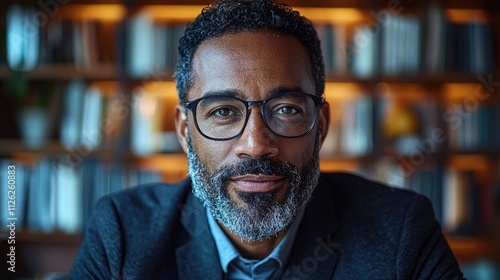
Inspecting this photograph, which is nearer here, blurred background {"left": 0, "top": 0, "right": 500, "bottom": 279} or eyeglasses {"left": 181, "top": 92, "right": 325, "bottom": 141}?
eyeglasses {"left": 181, "top": 92, "right": 325, "bottom": 141}

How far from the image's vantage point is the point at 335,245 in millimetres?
1238

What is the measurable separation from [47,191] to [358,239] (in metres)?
1.81

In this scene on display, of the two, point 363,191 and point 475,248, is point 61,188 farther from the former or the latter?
point 475,248

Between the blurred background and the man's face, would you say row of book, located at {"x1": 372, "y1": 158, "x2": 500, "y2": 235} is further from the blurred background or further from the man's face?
the man's face

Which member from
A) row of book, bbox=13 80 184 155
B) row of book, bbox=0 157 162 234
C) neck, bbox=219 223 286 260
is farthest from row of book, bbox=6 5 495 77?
neck, bbox=219 223 286 260

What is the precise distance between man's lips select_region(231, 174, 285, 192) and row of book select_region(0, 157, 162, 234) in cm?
162

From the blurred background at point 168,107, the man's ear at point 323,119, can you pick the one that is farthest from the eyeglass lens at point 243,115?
the blurred background at point 168,107

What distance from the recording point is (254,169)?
1.07m

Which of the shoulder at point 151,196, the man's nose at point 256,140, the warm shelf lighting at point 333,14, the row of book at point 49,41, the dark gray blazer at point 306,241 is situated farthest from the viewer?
the warm shelf lighting at point 333,14

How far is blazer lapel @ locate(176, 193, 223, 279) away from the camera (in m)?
1.19

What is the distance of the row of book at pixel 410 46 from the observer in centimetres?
265

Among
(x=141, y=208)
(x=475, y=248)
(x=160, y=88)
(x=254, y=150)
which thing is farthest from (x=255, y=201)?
(x=475, y=248)

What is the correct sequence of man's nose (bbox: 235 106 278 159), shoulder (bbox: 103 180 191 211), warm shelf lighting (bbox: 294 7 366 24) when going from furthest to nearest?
warm shelf lighting (bbox: 294 7 366 24) < shoulder (bbox: 103 180 191 211) < man's nose (bbox: 235 106 278 159)

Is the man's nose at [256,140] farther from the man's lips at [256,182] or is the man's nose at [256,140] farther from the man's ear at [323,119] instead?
the man's ear at [323,119]
